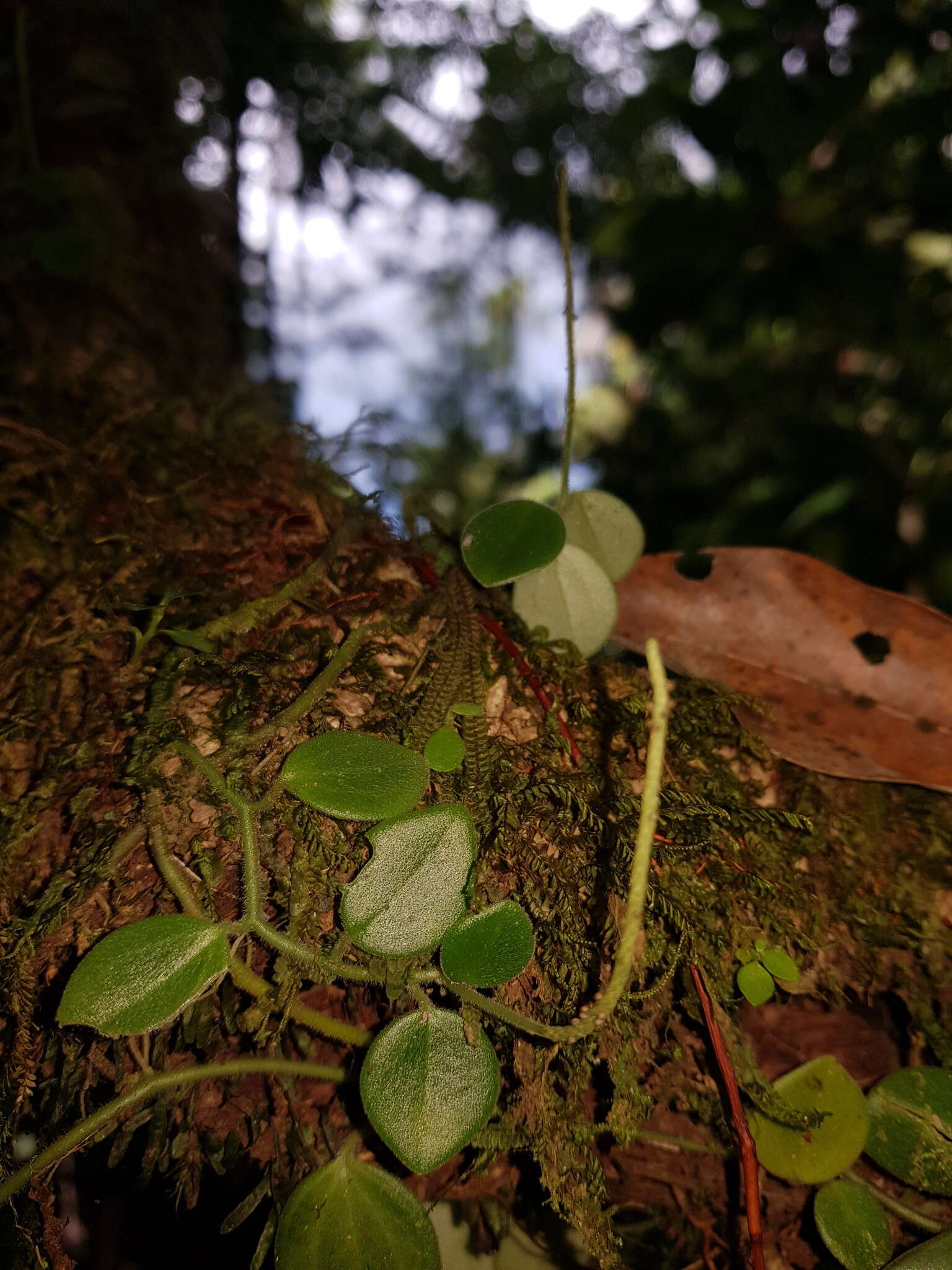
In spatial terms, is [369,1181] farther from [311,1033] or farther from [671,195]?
[671,195]

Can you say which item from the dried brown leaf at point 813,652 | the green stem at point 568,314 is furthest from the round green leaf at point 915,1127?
the green stem at point 568,314

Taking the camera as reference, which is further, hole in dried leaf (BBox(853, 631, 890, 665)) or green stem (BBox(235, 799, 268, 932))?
hole in dried leaf (BBox(853, 631, 890, 665))

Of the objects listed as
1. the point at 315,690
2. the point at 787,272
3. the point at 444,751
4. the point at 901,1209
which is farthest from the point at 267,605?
the point at 787,272

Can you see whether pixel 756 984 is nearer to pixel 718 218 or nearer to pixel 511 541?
pixel 511 541

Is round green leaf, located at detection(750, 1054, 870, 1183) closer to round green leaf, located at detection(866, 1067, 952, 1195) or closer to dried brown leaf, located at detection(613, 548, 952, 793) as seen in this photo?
round green leaf, located at detection(866, 1067, 952, 1195)

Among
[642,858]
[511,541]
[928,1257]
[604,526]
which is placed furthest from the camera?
[604,526]

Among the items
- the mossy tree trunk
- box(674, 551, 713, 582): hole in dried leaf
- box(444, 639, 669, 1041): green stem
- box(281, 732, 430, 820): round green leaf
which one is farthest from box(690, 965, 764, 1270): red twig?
box(674, 551, 713, 582): hole in dried leaf
